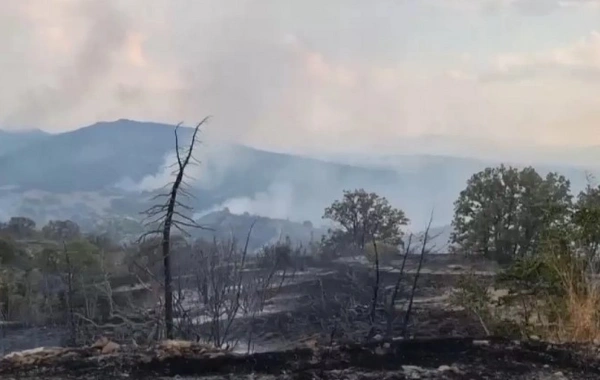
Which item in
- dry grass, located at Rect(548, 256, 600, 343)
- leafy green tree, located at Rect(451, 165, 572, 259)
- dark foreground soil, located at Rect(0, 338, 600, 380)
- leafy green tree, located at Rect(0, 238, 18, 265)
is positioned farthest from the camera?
leafy green tree, located at Rect(0, 238, 18, 265)

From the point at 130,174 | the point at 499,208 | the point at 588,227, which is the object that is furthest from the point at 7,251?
the point at 130,174

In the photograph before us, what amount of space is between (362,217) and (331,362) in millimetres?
14934

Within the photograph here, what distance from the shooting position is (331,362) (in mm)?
4211

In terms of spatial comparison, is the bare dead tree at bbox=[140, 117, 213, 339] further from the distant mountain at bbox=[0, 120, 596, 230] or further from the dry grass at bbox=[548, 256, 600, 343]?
the distant mountain at bbox=[0, 120, 596, 230]

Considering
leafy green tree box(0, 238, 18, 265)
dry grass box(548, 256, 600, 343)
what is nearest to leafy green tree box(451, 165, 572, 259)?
dry grass box(548, 256, 600, 343)

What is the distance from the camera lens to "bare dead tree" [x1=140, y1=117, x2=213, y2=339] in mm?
7086

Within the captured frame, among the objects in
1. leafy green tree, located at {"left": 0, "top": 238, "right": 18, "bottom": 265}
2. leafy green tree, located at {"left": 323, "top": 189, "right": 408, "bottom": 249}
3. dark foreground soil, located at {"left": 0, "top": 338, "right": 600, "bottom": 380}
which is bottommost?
dark foreground soil, located at {"left": 0, "top": 338, "right": 600, "bottom": 380}

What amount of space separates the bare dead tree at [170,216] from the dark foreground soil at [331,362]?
265 centimetres

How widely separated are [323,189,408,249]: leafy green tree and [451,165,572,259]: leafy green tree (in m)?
4.61

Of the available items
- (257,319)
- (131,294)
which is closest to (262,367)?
(257,319)

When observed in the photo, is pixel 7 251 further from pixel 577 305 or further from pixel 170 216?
pixel 577 305

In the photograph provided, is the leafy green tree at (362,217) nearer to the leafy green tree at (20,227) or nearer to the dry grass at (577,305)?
the leafy green tree at (20,227)

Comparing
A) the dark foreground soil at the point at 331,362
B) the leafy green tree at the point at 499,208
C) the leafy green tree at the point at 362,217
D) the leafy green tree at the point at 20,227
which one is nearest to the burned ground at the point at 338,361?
the dark foreground soil at the point at 331,362

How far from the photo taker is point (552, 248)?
22.0 ft
